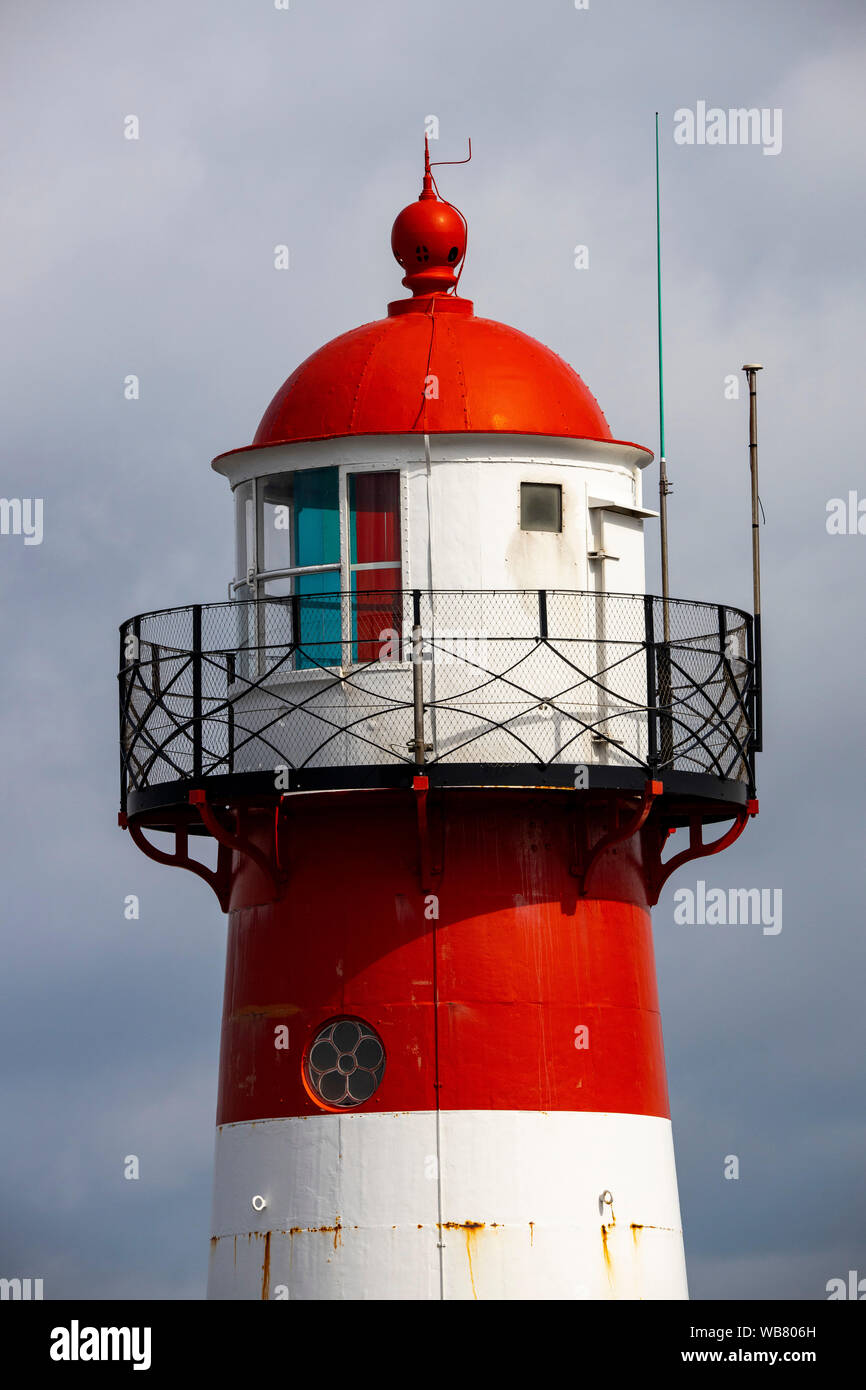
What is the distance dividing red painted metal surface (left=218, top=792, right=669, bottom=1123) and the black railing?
2.69 feet

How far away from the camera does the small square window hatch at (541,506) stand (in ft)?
142

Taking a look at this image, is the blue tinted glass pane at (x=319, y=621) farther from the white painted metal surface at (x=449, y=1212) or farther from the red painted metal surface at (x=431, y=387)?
the white painted metal surface at (x=449, y=1212)

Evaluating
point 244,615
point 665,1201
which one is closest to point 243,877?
point 244,615

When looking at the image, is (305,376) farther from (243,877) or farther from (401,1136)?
(401,1136)

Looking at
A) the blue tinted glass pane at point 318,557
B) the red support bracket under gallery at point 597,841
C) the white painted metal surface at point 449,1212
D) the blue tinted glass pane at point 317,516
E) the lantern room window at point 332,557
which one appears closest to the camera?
the white painted metal surface at point 449,1212

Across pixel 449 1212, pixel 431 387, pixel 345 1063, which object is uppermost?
pixel 431 387

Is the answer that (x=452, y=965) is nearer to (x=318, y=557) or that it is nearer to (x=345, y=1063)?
(x=345, y=1063)

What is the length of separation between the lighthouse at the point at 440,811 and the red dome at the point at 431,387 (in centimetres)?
5

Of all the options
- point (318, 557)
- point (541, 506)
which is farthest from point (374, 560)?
point (541, 506)

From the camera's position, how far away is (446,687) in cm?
4231

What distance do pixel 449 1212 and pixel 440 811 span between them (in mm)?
4018

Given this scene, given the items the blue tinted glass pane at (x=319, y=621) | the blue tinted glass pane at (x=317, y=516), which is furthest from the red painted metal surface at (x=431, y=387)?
the blue tinted glass pane at (x=319, y=621)

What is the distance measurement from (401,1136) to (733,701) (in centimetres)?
562
